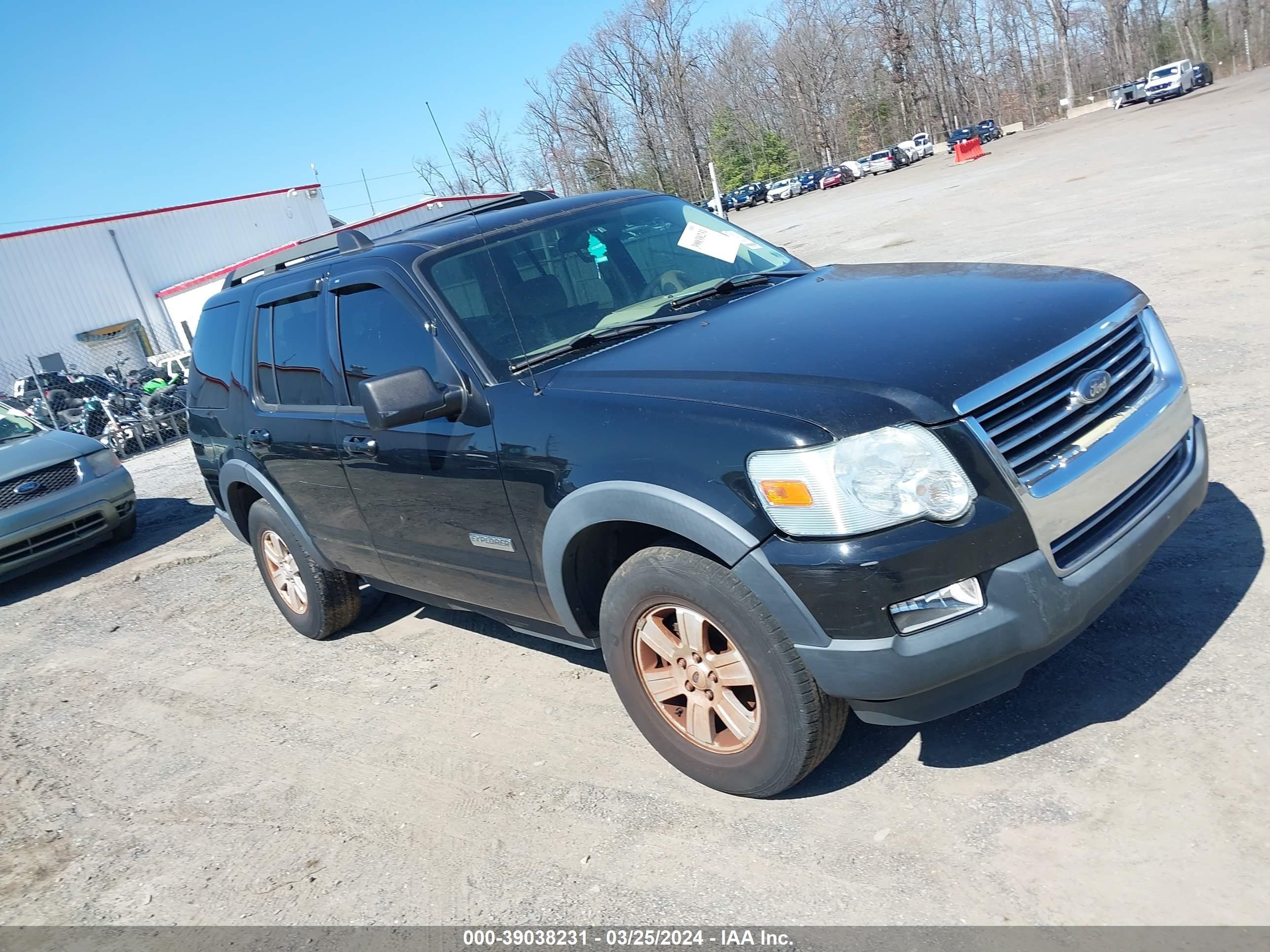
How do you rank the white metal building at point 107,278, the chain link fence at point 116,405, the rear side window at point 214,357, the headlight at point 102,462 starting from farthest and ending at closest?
the white metal building at point 107,278
the chain link fence at point 116,405
the headlight at point 102,462
the rear side window at point 214,357

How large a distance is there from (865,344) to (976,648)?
98 centimetres

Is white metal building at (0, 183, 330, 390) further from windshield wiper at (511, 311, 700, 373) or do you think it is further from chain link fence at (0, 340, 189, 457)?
windshield wiper at (511, 311, 700, 373)

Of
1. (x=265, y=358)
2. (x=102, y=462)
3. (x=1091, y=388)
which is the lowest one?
(x=1091, y=388)

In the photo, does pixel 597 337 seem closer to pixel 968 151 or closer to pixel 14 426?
pixel 14 426

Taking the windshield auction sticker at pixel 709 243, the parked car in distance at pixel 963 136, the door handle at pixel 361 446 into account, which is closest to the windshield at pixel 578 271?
the windshield auction sticker at pixel 709 243

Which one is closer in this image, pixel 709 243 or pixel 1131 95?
pixel 709 243

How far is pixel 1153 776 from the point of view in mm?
2832

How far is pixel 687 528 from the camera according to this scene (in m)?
2.85

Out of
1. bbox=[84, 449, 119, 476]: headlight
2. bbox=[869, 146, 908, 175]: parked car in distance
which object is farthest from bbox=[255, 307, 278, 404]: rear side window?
bbox=[869, 146, 908, 175]: parked car in distance

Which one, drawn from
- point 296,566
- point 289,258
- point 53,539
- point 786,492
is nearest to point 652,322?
point 786,492

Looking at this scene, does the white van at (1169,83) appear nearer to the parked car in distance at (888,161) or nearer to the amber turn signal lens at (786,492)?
the parked car in distance at (888,161)

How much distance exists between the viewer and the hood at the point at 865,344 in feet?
8.81

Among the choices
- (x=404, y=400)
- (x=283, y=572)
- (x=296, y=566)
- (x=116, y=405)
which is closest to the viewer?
(x=404, y=400)

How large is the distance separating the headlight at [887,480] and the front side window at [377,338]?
5.97 ft
